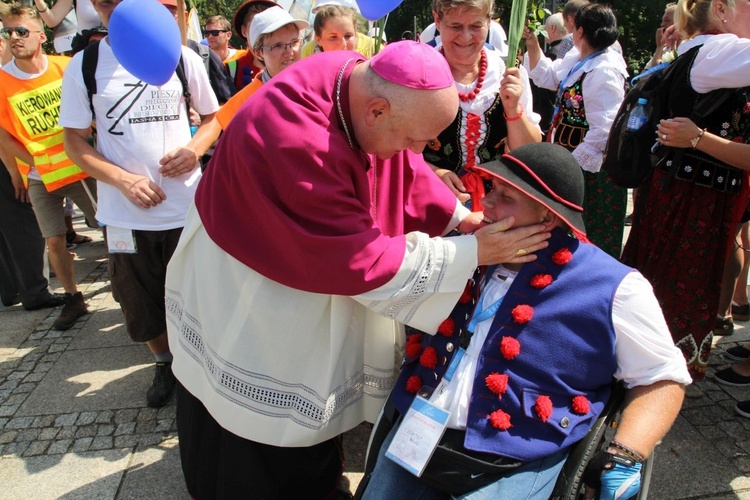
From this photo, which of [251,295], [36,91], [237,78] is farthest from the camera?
[237,78]

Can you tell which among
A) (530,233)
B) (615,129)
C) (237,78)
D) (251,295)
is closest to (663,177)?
(615,129)

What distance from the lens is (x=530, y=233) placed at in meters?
1.83

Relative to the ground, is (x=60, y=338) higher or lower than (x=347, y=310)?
lower

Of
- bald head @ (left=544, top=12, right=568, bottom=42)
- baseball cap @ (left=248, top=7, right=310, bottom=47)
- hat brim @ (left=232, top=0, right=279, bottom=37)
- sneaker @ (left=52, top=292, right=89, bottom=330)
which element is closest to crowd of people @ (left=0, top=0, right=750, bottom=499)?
baseball cap @ (left=248, top=7, right=310, bottom=47)

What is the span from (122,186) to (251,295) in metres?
1.32

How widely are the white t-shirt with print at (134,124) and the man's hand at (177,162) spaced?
2.7 inches

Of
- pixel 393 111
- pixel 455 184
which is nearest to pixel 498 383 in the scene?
pixel 393 111

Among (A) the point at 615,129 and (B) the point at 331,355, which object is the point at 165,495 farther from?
(A) the point at 615,129

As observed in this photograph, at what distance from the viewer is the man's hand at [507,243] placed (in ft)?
5.98

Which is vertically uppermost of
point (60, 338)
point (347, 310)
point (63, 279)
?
point (347, 310)

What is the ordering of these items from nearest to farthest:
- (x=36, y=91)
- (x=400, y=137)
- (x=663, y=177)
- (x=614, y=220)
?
(x=400, y=137)
(x=663, y=177)
(x=614, y=220)
(x=36, y=91)

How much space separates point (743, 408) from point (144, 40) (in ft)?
11.0

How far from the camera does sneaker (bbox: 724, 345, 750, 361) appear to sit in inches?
134

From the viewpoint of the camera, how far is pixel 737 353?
135 inches
